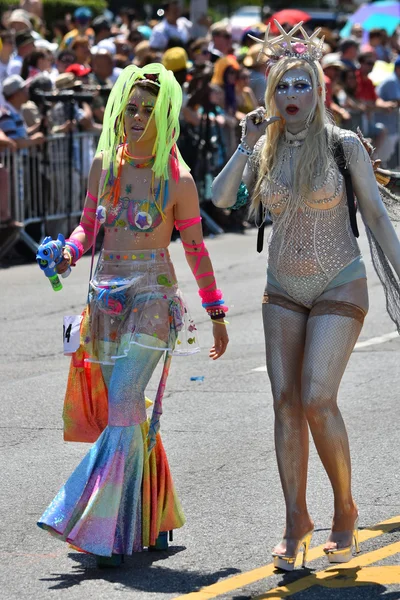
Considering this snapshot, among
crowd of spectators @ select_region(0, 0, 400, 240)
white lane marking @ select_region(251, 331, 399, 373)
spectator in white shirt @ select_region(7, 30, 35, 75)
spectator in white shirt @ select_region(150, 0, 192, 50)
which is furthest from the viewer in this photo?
spectator in white shirt @ select_region(150, 0, 192, 50)

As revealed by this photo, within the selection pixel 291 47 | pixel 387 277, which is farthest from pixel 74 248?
pixel 387 277

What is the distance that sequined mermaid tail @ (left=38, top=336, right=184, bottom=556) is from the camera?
4.97 m

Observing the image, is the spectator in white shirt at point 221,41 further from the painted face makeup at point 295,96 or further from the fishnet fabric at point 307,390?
the fishnet fabric at point 307,390

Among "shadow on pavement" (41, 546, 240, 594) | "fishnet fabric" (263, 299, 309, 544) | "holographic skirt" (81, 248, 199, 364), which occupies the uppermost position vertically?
"holographic skirt" (81, 248, 199, 364)

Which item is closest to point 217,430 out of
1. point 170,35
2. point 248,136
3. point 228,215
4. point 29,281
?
point 248,136

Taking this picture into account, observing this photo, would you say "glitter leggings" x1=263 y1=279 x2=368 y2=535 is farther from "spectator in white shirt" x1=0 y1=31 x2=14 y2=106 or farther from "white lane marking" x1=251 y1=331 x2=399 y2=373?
"spectator in white shirt" x1=0 y1=31 x2=14 y2=106

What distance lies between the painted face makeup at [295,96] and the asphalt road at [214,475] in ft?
5.86

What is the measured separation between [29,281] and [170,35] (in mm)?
7231

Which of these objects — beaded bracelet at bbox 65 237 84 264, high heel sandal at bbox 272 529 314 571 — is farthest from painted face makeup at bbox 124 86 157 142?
high heel sandal at bbox 272 529 314 571

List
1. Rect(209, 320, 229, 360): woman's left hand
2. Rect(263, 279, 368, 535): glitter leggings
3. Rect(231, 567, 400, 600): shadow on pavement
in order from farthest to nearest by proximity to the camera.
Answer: Rect(209, 320, 229, 360): woman's left hand
Rect(263, 279, 368, 535): glitter leggings
Rect(231, 567, 400, 600): shadow on pavement

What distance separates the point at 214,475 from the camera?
6457mm

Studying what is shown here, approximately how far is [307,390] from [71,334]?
1046 millimetres

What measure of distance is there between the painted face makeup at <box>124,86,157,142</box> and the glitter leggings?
851mm

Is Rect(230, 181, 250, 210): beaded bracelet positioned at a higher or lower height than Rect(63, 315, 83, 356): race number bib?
higher
